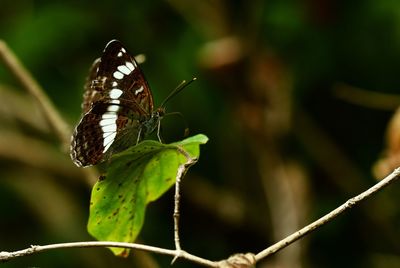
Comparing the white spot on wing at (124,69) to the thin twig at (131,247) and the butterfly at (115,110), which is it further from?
the thin twig at (131,247)

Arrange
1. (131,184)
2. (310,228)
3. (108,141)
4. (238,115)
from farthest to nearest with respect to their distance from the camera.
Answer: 1. (238,115)
2. (108,141)
3. (131,184)
4. (310,228)

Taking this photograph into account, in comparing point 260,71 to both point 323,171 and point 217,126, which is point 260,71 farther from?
point 323,171

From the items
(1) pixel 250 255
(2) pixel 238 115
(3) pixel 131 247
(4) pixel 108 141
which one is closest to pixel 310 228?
(1) pixel 250 255

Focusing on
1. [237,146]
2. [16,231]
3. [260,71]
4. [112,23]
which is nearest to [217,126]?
[237,146]

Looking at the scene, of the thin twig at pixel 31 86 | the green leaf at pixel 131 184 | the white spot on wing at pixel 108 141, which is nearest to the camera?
the green leaf at pixel 131 184

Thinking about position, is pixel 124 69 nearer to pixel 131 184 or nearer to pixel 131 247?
pixel 131 184

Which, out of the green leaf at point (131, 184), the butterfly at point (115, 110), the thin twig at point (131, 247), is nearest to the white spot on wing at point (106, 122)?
the butterfly at point (115, 110)

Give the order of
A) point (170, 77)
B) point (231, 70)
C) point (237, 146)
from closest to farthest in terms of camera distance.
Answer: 1. point (231, 70)
2. point (170, 77)
3. point (237, 146)
